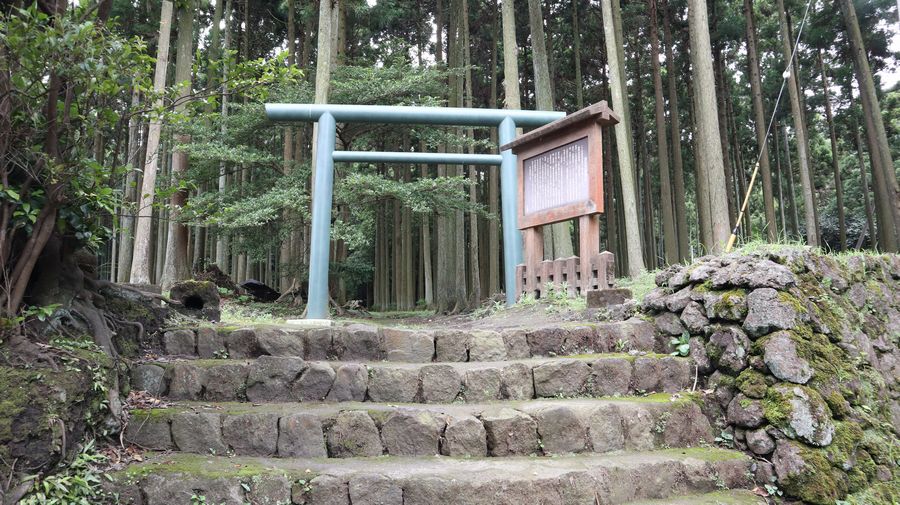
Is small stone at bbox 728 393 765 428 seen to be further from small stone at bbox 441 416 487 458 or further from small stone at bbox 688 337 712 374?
small stone at bbox 441 416 487 458

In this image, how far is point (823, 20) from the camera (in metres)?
14.5

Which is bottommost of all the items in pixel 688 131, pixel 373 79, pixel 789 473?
pixel 789 473

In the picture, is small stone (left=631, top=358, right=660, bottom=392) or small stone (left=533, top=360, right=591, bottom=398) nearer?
small stone (left=533, top=360, right=591, bottom=398)

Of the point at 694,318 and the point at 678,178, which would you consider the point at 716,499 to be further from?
the point at 678,178

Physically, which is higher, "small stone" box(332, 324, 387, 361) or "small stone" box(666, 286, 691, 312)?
"small stone" box(666, 286, 691, 312)

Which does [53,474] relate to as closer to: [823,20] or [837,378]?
[837,378]

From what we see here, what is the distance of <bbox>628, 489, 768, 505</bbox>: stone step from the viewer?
283 centimetres

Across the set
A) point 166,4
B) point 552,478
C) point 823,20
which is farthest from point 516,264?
point 823,20

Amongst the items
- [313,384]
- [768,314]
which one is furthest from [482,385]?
[768,314]

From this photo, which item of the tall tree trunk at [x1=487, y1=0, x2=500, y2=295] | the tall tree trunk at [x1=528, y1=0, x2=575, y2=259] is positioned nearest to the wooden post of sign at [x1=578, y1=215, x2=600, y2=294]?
the tall tree trunk at [x1=528, y1=0, x2=575, y2=259]

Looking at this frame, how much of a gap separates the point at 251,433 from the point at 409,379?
101 cm

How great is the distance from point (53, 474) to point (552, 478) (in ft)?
7.74

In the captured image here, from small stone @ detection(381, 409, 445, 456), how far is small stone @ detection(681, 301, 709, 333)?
215 cm

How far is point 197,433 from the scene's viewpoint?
9.77 feet
